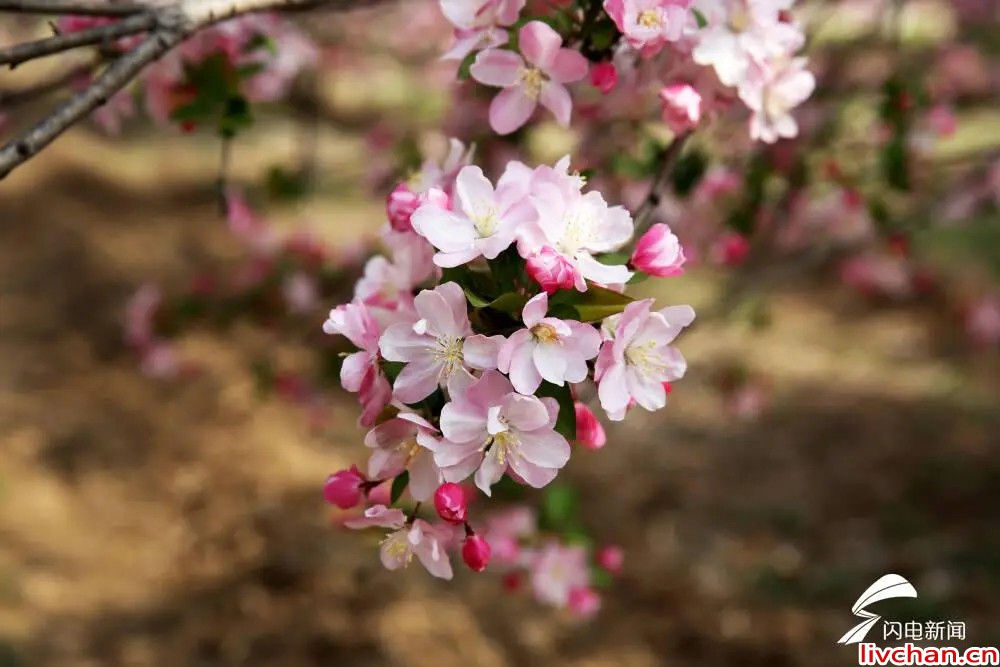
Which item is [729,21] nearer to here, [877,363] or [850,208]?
[850,208]

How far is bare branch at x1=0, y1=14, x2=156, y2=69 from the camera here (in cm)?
87

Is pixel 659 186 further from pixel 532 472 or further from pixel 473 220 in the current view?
pixel 532 472

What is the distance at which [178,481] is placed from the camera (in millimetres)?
3025

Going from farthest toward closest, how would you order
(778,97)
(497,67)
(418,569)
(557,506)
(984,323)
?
(984,323) → (418,569) → (557,506) → (778,97) → (497,67)

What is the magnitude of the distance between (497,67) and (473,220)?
0.73 feet

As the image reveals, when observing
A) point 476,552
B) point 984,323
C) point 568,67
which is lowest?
point 984,323

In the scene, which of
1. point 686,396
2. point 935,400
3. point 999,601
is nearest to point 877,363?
point 935,400

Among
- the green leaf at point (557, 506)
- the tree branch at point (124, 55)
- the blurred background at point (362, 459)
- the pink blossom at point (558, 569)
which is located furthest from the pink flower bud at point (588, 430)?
the blurred background at point (362, 459)

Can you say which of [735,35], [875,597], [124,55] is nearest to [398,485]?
[124,55]

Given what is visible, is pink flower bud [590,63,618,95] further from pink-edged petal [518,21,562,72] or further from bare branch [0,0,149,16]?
bare branch [0,0,149,16]

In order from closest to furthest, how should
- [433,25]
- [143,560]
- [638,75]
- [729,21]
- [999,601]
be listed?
[729,21] < [638,75] < [999,601] < [143,560] < [433,25]

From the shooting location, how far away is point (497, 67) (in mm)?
931

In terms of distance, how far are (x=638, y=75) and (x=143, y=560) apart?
2189 millimetres

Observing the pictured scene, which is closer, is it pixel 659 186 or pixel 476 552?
pixel 476 552
